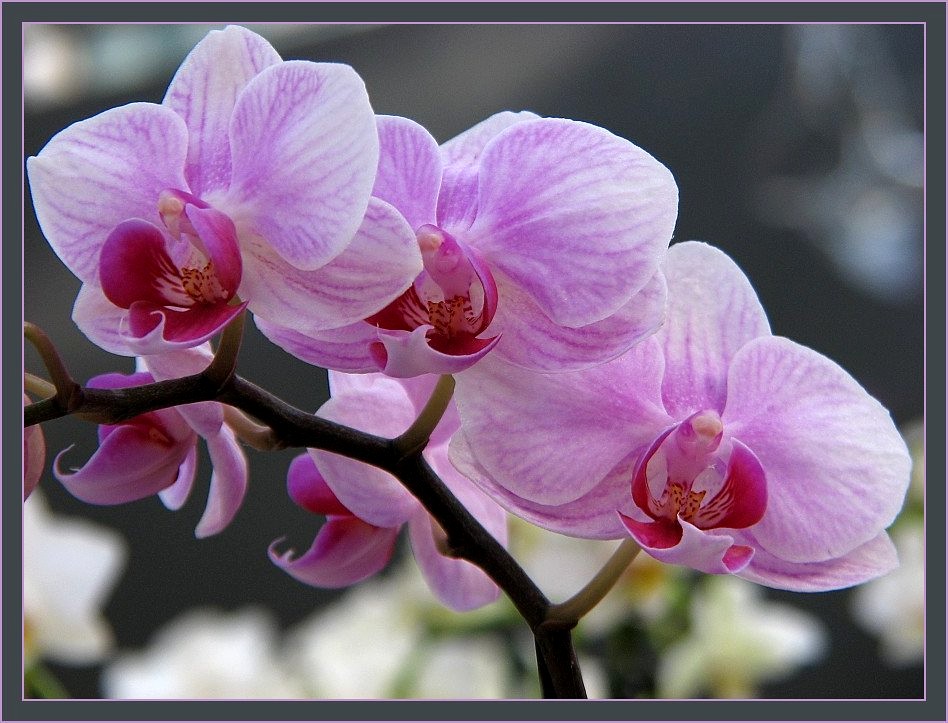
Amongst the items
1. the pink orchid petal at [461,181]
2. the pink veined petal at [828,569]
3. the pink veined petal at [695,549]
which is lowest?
the pink veined petal at [828,569]

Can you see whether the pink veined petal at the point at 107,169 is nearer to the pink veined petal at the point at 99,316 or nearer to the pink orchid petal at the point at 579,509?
the pink veined petal at the point at 99,316

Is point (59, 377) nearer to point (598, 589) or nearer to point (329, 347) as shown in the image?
point (329, 347)

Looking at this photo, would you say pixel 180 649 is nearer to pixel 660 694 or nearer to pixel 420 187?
pixel 660 694

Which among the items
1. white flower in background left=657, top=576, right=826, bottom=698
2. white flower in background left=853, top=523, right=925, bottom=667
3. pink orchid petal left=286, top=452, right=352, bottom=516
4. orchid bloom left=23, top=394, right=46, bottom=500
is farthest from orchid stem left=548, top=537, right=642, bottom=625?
white flower in background left=853, top=523, right=925, bottom=667

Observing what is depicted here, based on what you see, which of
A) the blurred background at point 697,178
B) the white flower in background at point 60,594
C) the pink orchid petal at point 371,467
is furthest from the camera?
the blurred background at point 697,178

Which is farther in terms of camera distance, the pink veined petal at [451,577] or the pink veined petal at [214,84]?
the pink veined petal at [451,577]

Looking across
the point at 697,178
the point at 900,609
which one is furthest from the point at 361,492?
the point at 697,178

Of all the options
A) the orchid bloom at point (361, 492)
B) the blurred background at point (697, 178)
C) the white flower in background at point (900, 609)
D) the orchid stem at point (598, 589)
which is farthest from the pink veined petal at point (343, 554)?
the blurred background at point (697, 178)
